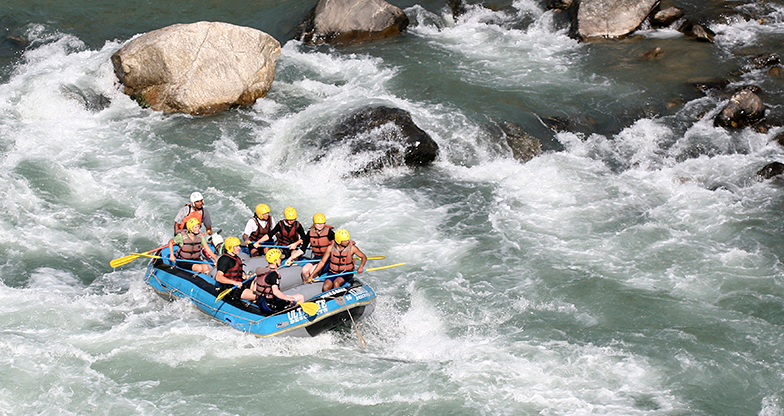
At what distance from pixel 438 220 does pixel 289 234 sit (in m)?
2.48

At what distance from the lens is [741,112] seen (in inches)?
474

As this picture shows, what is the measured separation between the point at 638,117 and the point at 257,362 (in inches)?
324

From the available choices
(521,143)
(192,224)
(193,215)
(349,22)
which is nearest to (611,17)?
(521,143)

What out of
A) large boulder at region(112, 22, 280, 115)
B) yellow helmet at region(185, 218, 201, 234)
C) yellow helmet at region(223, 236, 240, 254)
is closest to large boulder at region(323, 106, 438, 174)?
large boulder at region(112, 22, 280, 115)

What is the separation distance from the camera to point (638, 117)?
12.5m

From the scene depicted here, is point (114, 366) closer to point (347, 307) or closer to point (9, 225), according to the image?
point (347, 307)

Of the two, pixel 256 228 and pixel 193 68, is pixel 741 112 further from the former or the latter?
pixel 193 68

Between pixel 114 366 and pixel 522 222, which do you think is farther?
pixel 522 222

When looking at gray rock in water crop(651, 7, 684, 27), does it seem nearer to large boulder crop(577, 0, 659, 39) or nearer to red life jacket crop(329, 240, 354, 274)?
large boulder crop(577, 0, 659, 39)

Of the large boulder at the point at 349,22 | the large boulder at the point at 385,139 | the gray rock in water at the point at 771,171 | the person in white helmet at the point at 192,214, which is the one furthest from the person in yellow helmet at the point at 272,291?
the large boulder at the point at 349,22

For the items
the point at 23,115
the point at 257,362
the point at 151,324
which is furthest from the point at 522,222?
the point at 23,115

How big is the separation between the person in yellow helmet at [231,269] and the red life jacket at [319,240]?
89 cm

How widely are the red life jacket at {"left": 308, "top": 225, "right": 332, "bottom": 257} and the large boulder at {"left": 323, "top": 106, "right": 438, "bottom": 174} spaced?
9.86 ft

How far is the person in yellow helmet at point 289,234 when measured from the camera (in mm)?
8586
